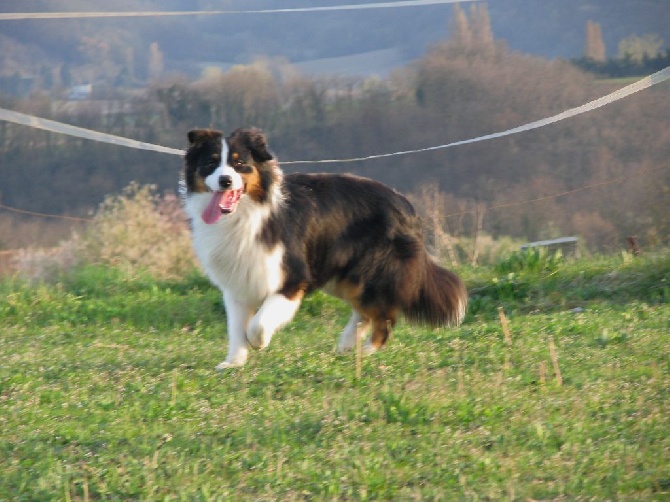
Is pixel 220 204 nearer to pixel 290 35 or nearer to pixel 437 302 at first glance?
pixel 437 302

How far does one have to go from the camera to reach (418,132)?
14.7 m

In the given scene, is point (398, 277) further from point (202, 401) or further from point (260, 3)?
point (260, 3)

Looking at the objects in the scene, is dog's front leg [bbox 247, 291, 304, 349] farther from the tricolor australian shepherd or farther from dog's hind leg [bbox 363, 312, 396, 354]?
dog's hind leg [bbox 363, 312, 396, 354]

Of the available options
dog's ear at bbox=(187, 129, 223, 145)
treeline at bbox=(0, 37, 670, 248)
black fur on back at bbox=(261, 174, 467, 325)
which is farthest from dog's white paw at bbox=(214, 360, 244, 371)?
treeline at bbox=(0, 37, 670, 248)

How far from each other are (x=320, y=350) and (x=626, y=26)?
445 inches

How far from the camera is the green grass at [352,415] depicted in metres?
4.02

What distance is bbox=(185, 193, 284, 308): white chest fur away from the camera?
20.3 feet

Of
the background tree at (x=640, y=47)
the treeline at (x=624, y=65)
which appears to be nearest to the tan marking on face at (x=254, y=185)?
the treeline at (x=624, y=65)

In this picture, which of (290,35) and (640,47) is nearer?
(640,47)

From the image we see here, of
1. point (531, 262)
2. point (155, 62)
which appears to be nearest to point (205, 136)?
point (531, 262)

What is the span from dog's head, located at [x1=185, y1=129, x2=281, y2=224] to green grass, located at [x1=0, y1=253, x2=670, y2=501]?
0.96m

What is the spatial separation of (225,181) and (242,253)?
1.58 ft

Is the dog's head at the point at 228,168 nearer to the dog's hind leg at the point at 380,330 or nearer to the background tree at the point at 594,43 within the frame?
the dog's hind leg at the point at 380,330

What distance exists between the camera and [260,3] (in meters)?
18.7
